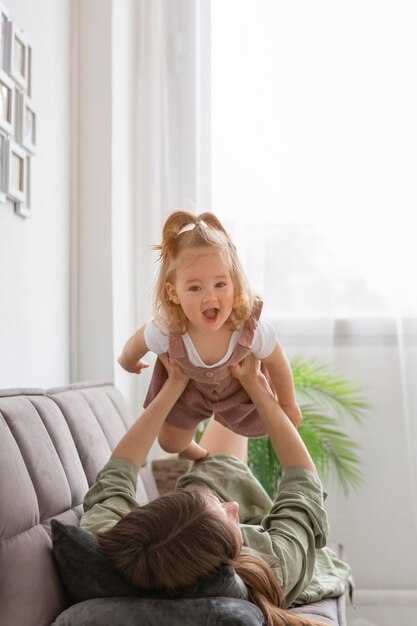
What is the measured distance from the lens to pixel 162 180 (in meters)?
3.58

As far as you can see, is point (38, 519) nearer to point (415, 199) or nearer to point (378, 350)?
point (378, 350)

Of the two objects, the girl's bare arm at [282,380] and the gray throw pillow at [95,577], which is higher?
the girl's bare arm at [282,380]

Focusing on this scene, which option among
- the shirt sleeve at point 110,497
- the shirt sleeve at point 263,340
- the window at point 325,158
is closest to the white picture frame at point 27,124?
the shirt sleeve at point 263,340

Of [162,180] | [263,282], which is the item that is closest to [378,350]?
[263,282]

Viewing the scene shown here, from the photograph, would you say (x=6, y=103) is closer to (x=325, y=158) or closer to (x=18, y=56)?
(x=18, y=56)

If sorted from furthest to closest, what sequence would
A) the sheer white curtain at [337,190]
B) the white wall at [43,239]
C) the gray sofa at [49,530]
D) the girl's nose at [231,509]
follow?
the sheer white curtain at [337,190] → the white wall at [43,239] → the girl's nose at [231,509] → the gray sofa at [49,530]

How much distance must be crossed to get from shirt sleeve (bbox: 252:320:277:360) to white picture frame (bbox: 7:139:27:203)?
2.51ft

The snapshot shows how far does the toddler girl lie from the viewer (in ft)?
6.14

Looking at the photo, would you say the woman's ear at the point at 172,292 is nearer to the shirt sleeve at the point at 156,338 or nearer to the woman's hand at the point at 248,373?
the shirt sleeve at the point at 156,338

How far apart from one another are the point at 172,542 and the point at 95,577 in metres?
0.16

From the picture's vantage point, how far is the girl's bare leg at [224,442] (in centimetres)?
239

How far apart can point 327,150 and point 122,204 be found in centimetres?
91

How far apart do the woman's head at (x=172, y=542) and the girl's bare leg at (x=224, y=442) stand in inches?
39.9

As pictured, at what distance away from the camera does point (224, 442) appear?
2.40 meters
